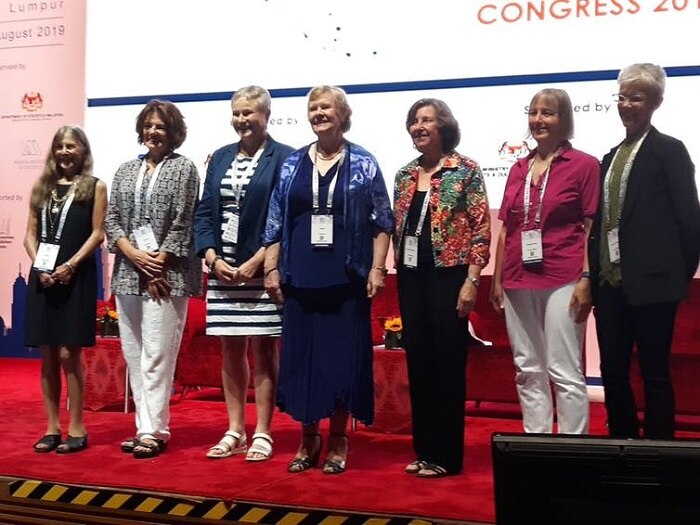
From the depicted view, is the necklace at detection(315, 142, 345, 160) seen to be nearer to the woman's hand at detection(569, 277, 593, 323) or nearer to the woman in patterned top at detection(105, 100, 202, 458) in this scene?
the woman in patterned top at detection(105, 100, 202, 458)

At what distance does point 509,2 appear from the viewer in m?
5.29

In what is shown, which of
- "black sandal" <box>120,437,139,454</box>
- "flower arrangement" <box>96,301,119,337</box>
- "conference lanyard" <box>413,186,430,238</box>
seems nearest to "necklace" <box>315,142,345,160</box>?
"conference lanyard" <box>413,186,430,238</box>

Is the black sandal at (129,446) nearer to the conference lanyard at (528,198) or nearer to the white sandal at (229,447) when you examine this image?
the white sandal at (229,447)

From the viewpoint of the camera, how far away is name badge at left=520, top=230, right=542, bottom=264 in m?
3.13

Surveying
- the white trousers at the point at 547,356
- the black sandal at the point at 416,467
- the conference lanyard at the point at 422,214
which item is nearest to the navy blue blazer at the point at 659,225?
the white trousers at the point at 547,356

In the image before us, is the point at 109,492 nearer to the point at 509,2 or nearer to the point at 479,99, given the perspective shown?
the point at 479,99

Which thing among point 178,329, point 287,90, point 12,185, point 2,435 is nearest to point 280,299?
point 178,329

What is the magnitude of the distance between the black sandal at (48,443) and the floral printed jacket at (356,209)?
1244 millimetres

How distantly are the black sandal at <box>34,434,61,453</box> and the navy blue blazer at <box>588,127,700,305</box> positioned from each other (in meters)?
2.29

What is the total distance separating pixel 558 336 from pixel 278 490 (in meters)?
1.04

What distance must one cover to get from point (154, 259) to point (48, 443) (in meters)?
0.88

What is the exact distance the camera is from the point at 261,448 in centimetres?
349

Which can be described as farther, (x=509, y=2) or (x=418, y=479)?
(x=509, y=2)

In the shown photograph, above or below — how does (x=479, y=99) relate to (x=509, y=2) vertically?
below
